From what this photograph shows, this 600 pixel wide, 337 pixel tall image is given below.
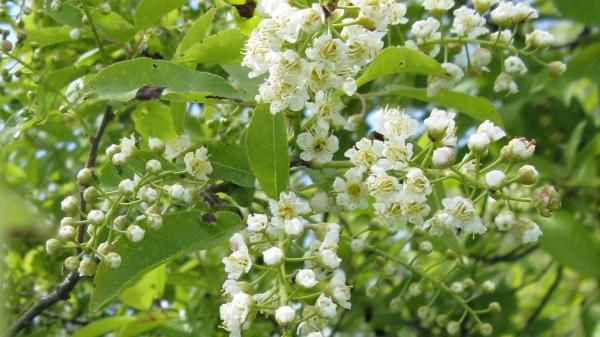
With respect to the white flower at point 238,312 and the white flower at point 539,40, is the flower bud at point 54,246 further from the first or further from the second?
the white flower at point 539,40

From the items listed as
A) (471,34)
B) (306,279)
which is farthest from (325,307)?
(471,34)

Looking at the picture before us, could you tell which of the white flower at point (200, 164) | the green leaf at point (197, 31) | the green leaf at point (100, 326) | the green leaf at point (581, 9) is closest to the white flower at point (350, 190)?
the white flower at point (200, 164)

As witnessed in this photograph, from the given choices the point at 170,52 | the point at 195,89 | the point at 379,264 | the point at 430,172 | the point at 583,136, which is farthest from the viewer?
the point at 583,136

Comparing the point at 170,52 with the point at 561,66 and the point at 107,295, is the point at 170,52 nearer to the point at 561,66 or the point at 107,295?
the point at 107,295

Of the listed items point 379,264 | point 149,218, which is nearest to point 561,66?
point 379,264

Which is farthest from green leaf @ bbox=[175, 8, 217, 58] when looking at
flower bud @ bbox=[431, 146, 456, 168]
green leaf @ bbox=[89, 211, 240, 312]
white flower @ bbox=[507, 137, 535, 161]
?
white flower @ bbox=[507, 137, 535, 161]

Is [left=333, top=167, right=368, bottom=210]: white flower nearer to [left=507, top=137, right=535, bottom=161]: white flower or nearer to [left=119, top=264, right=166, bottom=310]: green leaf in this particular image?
[left=507, top=137, right=535, bottom=161]: white flower
